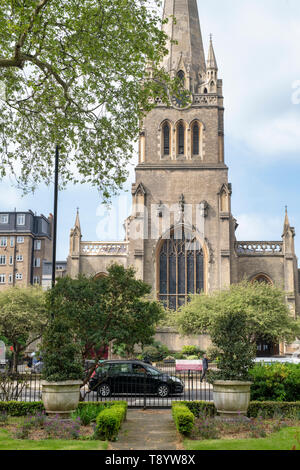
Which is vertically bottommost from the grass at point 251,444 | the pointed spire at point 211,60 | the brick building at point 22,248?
the grass at point 251,444

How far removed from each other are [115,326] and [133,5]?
32.5 ft

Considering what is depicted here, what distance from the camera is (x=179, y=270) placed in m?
40.0

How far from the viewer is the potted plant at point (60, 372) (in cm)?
1220

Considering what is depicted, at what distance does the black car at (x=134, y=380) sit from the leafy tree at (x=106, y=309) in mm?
3689

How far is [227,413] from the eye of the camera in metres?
12.1

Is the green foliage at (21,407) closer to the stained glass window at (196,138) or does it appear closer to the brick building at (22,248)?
the stained glass window at (196,138)

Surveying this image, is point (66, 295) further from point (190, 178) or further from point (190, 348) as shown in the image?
point (190, 178)

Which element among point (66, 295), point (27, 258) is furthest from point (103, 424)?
point (27, 258)

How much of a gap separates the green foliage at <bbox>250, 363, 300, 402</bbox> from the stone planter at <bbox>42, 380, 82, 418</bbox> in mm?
5155

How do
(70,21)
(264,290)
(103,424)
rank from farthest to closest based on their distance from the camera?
(264,290) → (70,21) → (103,424)

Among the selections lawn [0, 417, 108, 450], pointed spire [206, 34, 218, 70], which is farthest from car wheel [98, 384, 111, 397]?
pointed spire [206, 34, 218, 70]

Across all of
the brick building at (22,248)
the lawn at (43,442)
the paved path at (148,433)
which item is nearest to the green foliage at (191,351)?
the paved path at (148,433)

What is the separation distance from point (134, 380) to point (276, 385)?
7.09m

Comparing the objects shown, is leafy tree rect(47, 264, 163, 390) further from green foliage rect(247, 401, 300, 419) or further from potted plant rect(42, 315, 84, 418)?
green foliage rect(247, 401, 300, 419)
